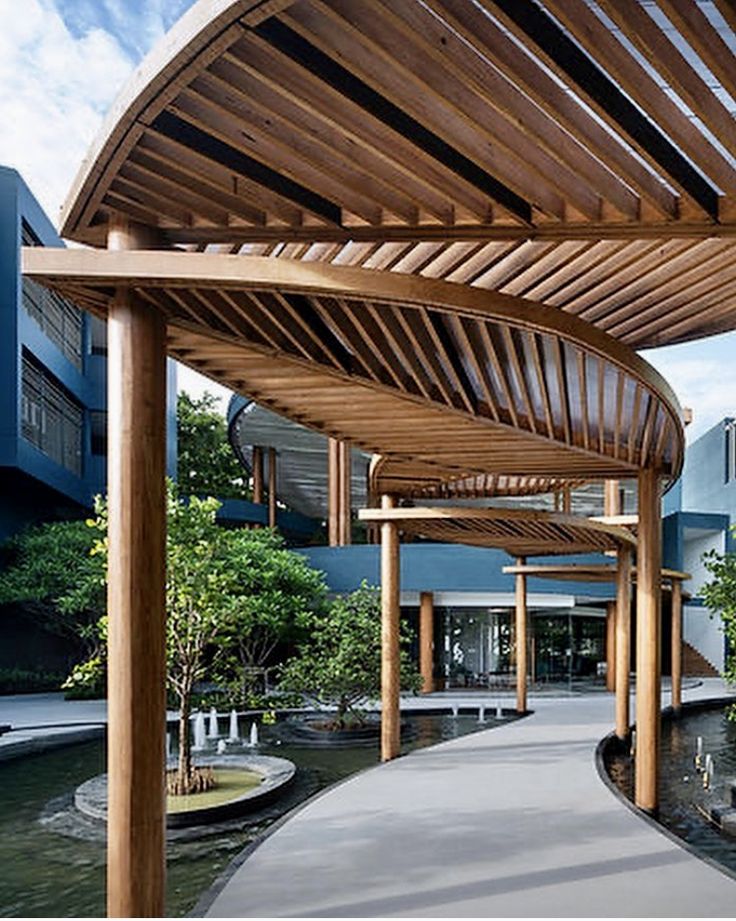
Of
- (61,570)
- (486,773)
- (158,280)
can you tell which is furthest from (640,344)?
(61,570)

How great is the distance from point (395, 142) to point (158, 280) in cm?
147

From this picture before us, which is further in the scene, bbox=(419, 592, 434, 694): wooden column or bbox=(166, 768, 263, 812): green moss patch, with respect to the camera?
bbox=(419, 592, 434, 694): wooden column

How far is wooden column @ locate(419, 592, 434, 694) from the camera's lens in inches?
952

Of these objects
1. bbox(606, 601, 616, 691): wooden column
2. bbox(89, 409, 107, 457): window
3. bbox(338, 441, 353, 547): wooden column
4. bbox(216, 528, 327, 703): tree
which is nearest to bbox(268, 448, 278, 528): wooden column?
bbox(338, 441, 353, 547): wooden column

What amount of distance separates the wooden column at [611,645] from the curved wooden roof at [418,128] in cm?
2165

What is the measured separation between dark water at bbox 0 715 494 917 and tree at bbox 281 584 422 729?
→ 1.14 m

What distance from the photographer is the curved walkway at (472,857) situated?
5.89 metres

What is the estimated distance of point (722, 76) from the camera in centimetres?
367

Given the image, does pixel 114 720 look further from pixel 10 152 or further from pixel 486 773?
pixel 10 152

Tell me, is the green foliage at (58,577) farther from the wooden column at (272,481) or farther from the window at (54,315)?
the wooden column at (272,481)

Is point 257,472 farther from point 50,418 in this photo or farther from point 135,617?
point 135,617

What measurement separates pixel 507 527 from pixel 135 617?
8.70 meters

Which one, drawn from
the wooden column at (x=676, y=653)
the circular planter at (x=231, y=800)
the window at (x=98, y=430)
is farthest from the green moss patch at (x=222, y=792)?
the window at (x=98, y=430)

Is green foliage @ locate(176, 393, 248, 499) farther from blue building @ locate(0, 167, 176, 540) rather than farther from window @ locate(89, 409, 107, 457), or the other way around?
window @ locate(89, 409, 107, 457)
